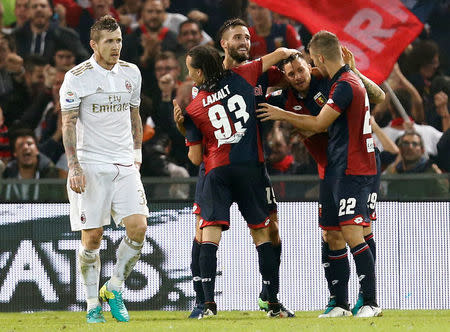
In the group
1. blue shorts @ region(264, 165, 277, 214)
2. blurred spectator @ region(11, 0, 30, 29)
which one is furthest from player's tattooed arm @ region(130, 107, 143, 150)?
blurred spectator @ region(11, 0, 30, 29)

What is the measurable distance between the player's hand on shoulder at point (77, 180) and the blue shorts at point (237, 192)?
107 centimetres

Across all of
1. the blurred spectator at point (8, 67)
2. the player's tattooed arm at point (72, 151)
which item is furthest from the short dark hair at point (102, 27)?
the blurred spectator at point (8, 67)

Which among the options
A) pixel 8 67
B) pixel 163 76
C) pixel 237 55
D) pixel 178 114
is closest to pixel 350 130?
pixel 237 55

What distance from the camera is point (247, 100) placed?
813cm

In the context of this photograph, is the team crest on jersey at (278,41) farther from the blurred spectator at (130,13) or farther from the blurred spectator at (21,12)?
the blurred spectator at (21,12)

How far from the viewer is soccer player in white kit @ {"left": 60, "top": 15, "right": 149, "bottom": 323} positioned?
312 inches

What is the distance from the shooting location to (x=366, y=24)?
1363cm

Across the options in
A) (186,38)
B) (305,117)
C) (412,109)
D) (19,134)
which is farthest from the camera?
(186,38)

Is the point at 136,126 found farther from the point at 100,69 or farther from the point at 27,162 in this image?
the point at 27,162

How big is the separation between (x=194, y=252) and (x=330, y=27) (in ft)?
18.8

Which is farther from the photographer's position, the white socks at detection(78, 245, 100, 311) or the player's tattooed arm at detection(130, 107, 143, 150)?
the player's tattooed arm at detection(130, 107, 143, 150)

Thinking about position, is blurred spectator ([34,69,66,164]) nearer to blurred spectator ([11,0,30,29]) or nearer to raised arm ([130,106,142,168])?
blurred spectator ([11,0,30,29])

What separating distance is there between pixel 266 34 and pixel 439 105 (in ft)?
8.21

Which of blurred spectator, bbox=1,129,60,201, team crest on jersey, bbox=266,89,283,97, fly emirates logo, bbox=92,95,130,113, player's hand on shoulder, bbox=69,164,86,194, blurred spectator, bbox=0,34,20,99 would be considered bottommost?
player's hand on shoulder, bbox=69,164,86,194
